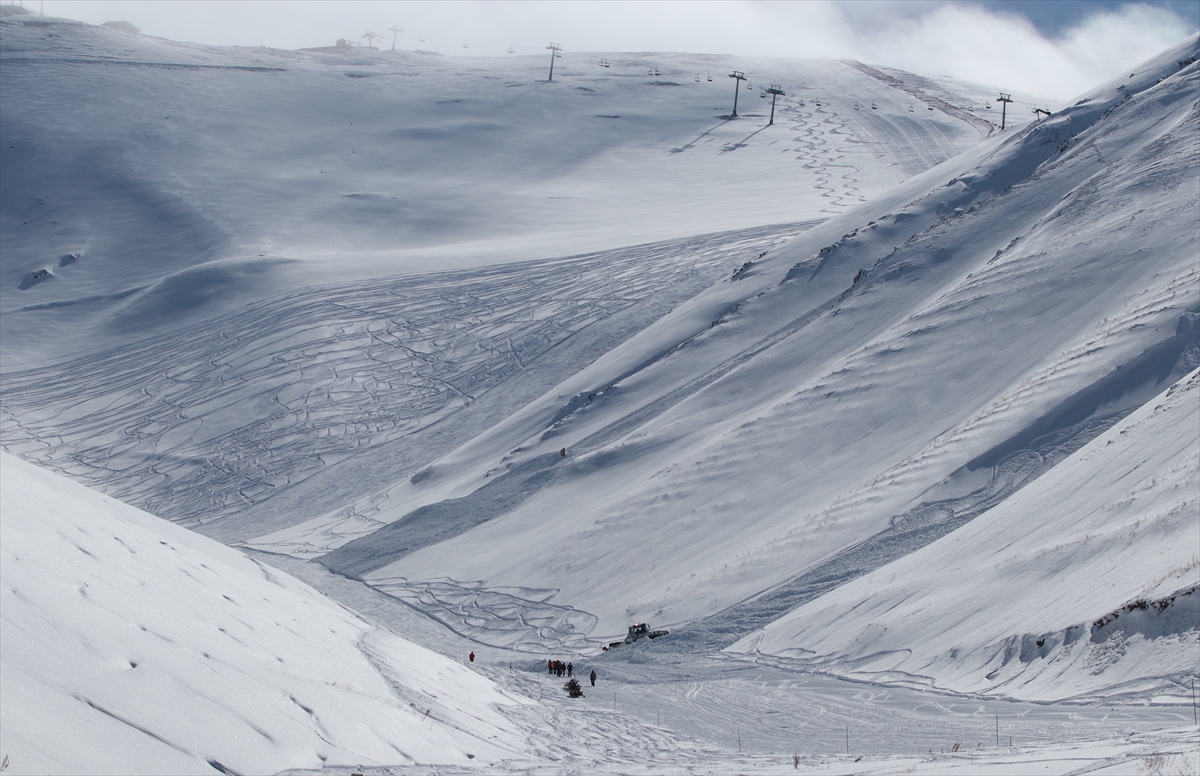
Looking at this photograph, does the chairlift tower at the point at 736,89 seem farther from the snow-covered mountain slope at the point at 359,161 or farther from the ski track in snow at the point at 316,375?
the ski track in snow at the point at 316,375

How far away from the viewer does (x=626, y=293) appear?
56562 millimetres

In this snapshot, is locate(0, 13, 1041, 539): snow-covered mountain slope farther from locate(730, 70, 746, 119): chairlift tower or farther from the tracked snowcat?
the tracked snowcat

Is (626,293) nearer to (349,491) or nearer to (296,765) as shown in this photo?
(349,491)

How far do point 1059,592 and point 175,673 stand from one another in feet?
49.6

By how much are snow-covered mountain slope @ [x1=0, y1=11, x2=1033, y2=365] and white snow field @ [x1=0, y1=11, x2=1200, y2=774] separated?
22.5 inches

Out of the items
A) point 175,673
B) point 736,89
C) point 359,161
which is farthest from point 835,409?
point 736,89

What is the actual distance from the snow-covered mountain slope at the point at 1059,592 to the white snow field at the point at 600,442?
0.36 ft

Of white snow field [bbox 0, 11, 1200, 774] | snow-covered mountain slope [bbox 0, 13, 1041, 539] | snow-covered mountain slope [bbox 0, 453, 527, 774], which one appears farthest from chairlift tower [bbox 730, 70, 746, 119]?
snow-covered mountain slope [bbox 0, 453, 527, 774]

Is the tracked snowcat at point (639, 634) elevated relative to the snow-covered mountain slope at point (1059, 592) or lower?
lower

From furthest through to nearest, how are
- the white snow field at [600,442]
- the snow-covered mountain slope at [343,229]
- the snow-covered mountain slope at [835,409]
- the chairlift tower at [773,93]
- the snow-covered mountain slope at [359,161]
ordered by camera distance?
the chairlift tower at [773,93] → the snow-covered mountain slope at [359,161] → the snow-covered mountain slope at [343,229] → the snow-covered mountain slope at [835,409] → the white snow field at [600,442]

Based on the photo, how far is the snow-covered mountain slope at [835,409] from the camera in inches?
1124

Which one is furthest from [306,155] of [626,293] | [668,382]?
[668,382]

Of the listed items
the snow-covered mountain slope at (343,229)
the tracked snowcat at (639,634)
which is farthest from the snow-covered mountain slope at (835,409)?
the snow-covered mountain slope at (343,229)

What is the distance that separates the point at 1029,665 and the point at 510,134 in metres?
83.0
